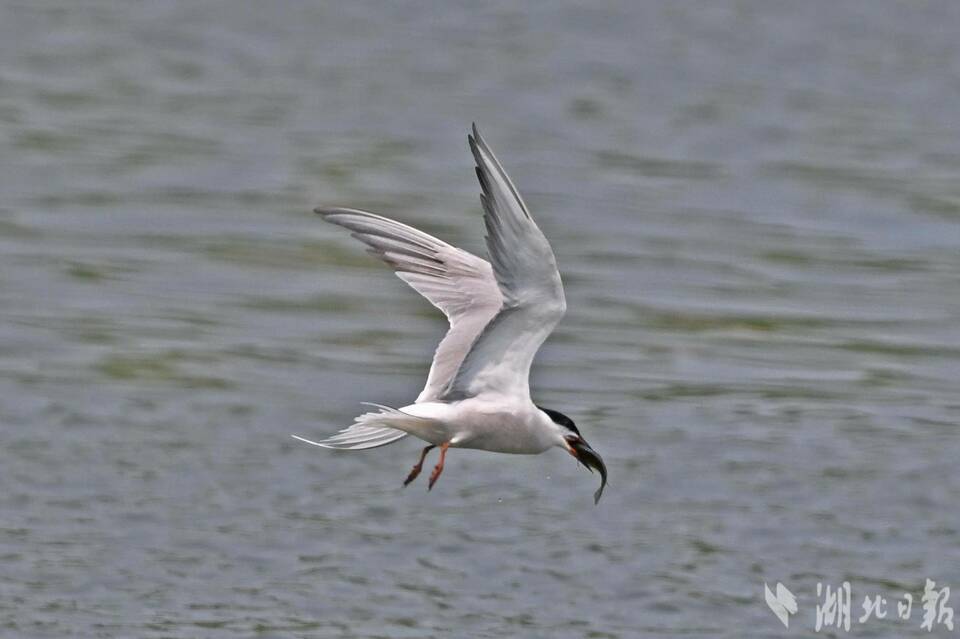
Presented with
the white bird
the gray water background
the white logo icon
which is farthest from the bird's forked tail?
the white logo icon

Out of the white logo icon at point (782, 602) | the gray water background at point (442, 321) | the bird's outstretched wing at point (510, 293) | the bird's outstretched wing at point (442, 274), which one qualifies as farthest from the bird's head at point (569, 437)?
the white logo icon at point (782, 602)

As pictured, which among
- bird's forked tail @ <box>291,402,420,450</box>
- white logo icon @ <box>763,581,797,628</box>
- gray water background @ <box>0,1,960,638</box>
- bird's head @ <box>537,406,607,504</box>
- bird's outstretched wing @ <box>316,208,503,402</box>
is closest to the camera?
bird's forked tail @ <box>291,402,420,450</box>

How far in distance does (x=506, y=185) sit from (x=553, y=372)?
6337mm

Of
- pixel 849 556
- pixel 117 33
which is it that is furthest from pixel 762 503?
pixel 117 33

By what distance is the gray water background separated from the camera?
9.55 metres

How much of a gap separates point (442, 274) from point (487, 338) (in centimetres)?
100

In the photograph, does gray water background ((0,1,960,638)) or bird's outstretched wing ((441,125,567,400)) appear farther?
gray water background ((0,1,960,638))

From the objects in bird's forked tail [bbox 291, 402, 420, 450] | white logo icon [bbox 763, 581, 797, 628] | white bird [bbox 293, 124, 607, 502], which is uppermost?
white bird [bbox 293, 124, 607, 502]

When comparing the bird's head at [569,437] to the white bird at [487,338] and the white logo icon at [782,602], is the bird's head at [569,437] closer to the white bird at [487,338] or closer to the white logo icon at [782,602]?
the white bird at [487,338]

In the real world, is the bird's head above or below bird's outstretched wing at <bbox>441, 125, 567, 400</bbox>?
below

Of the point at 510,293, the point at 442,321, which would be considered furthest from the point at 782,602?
the point at 442,321

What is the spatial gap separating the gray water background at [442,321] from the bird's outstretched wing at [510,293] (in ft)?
6.09

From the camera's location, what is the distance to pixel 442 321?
15.7 meters

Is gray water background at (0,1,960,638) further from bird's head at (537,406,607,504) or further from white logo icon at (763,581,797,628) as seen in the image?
bird's head at (537,406,607,504)
